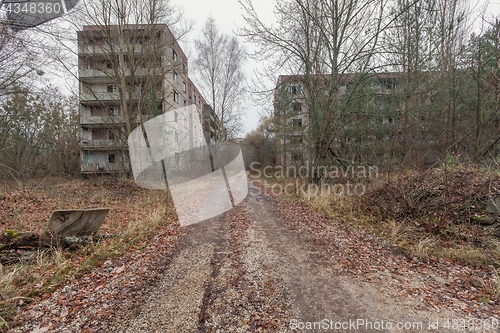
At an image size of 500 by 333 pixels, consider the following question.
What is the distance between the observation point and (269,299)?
2.90 metres

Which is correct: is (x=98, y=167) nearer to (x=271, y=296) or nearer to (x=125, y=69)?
(x=125, y=69)

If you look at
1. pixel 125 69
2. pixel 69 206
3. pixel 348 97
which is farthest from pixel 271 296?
pixel 125 69

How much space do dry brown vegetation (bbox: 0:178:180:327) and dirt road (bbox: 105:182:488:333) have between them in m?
1.50

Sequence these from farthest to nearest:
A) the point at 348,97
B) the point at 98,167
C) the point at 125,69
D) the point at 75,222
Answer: the point at 98,167, the point at 125,69, the point at 348,97, the point at 75,222

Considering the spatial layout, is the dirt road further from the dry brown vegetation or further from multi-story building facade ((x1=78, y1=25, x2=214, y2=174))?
multi-story building facade ((x1=78, y1=25, x2=214, y2=174))

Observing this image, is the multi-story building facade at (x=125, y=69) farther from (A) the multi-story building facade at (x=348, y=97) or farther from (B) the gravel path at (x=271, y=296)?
(B) the gravel path at (x=271, y=296)

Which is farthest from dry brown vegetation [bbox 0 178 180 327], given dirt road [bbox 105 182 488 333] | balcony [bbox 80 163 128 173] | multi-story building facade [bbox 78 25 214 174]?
multi-story building facade [bbox 78 25 214 174]

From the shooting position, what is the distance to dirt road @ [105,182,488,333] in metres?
2.43

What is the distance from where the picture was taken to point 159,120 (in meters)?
15.8

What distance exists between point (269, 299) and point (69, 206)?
905cm

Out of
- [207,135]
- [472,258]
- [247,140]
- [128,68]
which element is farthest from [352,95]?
[247,140]

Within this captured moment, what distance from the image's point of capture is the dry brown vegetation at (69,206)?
3.21 meters

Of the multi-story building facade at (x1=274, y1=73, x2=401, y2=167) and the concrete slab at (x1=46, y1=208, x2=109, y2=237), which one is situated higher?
the multi-story building facade at (x1=274, y1=73, x2=401, y2=167)

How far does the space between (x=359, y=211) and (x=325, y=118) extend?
4553mm
